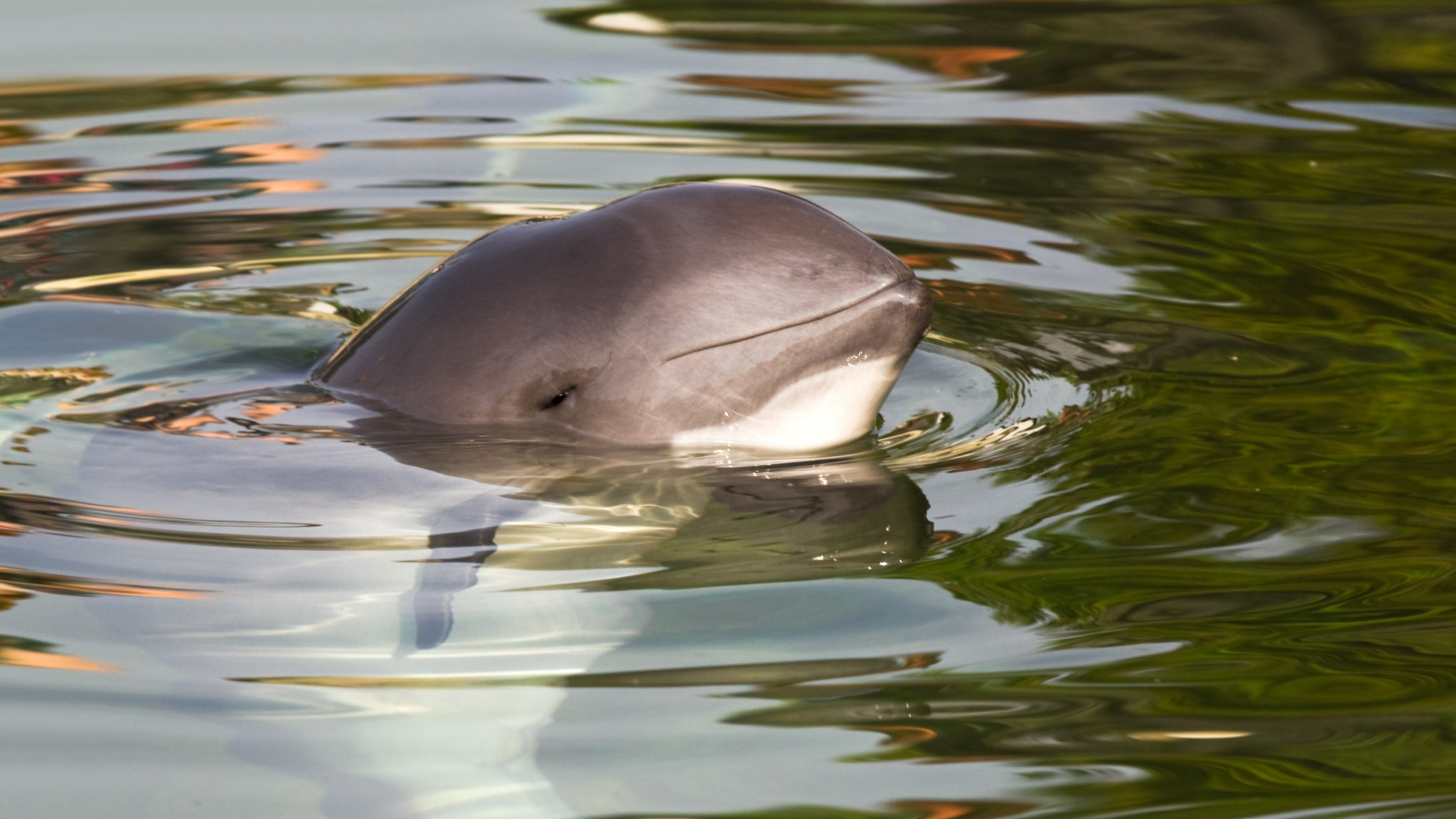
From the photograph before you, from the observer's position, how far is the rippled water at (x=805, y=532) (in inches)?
104

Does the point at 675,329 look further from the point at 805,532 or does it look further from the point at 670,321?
the point at 805,532

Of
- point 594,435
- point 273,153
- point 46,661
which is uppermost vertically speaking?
point 273,153

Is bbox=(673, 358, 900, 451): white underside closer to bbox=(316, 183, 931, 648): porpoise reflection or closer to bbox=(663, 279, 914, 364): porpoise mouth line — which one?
bbox=(316, 183, 931, 648): porpoise reflection

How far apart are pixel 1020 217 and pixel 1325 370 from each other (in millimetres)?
2027

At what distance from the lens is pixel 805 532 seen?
3.52m

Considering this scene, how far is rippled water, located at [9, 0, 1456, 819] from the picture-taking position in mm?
2643

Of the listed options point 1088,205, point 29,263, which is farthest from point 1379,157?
point 29,263

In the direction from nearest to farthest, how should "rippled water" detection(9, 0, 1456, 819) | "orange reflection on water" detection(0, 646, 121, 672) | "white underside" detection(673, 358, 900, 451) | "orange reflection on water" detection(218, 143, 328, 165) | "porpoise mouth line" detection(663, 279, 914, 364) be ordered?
1. "rippled water" detection(9, 0, 1456, 819)
2. "orange reflection on water" detection(0, 646, 121, 672)
3. "porpoise mouth line" detection(663, 279, 914, 364)
4. "white underside" detection(673, 358, 900, 451)
5. "orange reflection on water" detection(218, 143, 328, 165)

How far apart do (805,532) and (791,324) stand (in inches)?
19.6

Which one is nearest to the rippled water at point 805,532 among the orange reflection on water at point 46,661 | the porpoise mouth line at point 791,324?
the orange reflection on water at point 46,661

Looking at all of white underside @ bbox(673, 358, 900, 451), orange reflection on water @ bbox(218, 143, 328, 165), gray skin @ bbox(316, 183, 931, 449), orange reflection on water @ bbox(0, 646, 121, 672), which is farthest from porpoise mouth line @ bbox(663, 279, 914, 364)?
orange reflection on water @ bbox(218, 143, 328, 165)

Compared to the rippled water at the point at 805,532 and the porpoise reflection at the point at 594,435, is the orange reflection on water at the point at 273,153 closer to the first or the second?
the rippled water at the point at 805,532

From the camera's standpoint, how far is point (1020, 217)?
6535 mm

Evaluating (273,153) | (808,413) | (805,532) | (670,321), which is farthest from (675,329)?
(273,153)
